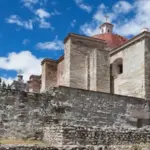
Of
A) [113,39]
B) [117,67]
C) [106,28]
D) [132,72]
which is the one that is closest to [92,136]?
[132,72]

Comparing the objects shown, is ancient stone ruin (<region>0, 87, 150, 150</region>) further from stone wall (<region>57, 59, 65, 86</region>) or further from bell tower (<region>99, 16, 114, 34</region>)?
bell tower (<region>99, 16, 114, 34</region>)

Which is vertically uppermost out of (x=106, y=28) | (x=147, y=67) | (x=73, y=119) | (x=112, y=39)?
(x=106, y=28)

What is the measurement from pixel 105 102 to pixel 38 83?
48.9 ft

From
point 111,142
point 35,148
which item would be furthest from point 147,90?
point 35,148

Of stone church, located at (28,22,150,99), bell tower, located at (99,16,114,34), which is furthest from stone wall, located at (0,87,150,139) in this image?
bell tower, located at (99,16,114,34)

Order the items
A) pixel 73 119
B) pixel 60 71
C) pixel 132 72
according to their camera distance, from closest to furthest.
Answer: pixel 73 119, pixel 132 72, pixel 60 71

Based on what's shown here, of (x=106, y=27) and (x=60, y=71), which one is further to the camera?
(x=106, y=27)

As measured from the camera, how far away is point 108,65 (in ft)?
77.7

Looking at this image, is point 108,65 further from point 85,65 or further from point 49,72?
point 49,72

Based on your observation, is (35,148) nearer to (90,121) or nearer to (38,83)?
(90,121)

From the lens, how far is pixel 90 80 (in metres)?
23.4

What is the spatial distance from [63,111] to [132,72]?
8018mm

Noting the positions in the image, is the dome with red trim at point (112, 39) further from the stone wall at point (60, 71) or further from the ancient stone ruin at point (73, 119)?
the ancient stone ruin at point (73, 119)

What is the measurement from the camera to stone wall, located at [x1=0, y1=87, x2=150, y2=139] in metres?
13.6
